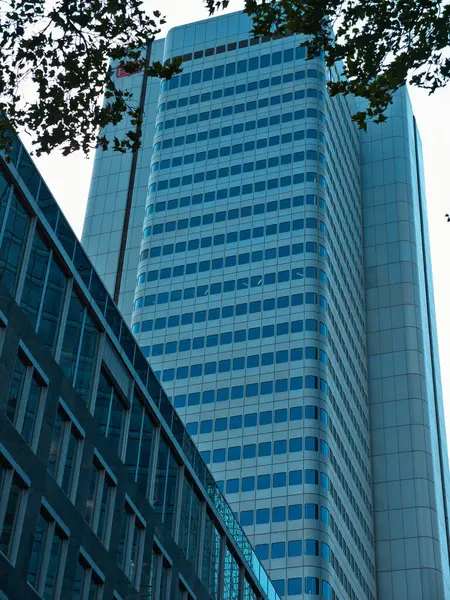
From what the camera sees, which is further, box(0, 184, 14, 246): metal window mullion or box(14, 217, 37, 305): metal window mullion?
box(14, 217, 37, 305): metal window mullion

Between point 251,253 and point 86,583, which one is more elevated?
point 251,253

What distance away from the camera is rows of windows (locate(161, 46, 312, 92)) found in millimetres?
162938

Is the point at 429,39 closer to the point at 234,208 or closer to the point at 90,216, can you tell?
the point at 234,208

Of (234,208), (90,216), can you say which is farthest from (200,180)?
(90,216)

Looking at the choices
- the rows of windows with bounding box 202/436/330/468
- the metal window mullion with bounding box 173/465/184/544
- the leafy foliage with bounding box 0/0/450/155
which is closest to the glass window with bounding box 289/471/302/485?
the rows of windows with bounding box 202/436/330/468

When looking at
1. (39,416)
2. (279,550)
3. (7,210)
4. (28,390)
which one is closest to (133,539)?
(39,416)

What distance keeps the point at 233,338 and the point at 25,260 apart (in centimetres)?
9964

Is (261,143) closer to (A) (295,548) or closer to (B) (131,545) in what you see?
(A) (295,548)

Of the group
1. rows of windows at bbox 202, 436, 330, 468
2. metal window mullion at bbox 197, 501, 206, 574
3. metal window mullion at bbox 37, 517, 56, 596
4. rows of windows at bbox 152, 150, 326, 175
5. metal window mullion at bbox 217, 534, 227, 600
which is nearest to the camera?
metal window mullion at bbox 37, 517, 56, 596

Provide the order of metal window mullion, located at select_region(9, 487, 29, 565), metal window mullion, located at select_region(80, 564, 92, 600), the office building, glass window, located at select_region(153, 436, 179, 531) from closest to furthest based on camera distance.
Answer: metal window mullion, located at select_region(9, 487, 29, 565)
the office building
metal window mullion, located at select_region(80, 564, 92, 600)
glass window, located at select_region(153, 436, 179, 531)

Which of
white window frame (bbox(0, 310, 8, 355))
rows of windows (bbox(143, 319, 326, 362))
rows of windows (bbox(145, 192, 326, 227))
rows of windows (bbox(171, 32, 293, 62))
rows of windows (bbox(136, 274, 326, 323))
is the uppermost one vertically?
rows of windows (bbox(171, 32, 293, 62))

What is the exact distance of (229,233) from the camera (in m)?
150

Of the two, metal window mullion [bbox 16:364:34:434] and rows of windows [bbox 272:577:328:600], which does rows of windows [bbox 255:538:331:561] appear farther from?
metal window mullion [bbox 16:364:34:434]

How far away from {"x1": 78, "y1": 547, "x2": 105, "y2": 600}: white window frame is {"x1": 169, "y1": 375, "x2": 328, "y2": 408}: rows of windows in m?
88.4
